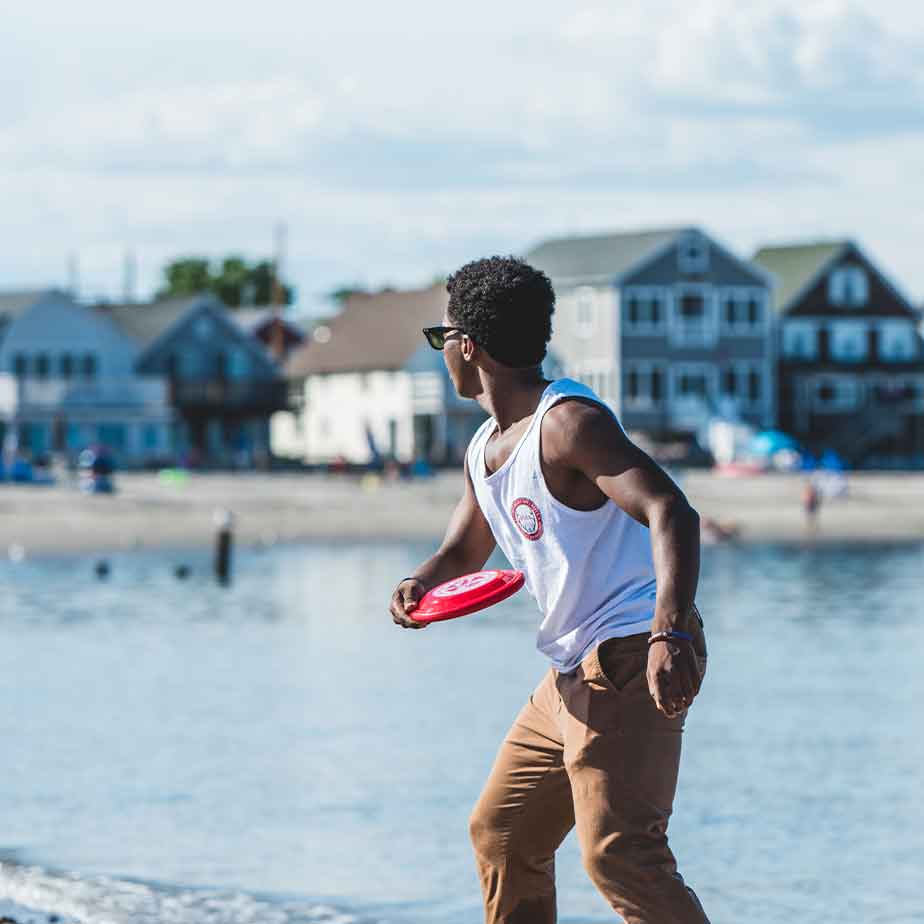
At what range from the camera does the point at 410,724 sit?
65.7 feet

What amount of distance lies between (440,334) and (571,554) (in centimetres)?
77

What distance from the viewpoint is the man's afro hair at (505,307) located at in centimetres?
625

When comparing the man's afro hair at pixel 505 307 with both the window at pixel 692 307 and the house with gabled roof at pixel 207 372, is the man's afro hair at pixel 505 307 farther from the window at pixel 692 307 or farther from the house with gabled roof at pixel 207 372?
the window at pixel 692 307

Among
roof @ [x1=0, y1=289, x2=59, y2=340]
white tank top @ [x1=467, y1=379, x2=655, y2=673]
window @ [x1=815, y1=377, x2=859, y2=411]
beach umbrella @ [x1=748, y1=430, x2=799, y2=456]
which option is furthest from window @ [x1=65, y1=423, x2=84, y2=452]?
white tank top @ [x1=467, y1=379, x2=655, y2=673]

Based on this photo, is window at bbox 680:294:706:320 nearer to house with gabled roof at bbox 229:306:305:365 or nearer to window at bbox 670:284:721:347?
window at bbox 670:284:721:347

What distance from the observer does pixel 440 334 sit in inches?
253

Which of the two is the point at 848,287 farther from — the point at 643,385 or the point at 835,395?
the point at 643,385

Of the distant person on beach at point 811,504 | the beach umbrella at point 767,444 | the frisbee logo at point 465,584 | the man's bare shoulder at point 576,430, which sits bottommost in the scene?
the distant person on beach at point 811,504

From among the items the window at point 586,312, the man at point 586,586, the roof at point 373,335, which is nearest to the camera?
the man at point 586,586

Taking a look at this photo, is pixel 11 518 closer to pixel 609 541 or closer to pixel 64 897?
pixel 64 897

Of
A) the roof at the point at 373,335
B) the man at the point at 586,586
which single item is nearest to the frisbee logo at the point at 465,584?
the man at the point at 586,586

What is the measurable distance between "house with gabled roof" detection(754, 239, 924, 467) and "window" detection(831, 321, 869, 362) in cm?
4

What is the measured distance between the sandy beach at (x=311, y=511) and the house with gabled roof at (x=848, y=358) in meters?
16.4

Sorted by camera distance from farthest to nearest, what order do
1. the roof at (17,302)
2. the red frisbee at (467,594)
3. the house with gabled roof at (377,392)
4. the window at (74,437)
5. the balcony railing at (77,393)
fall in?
the house with gabled roof at (377,392) < the roof at (17,302) < the window at (74,437) < the balcony railing at (77,393) < the red frisbee at (467,594)
